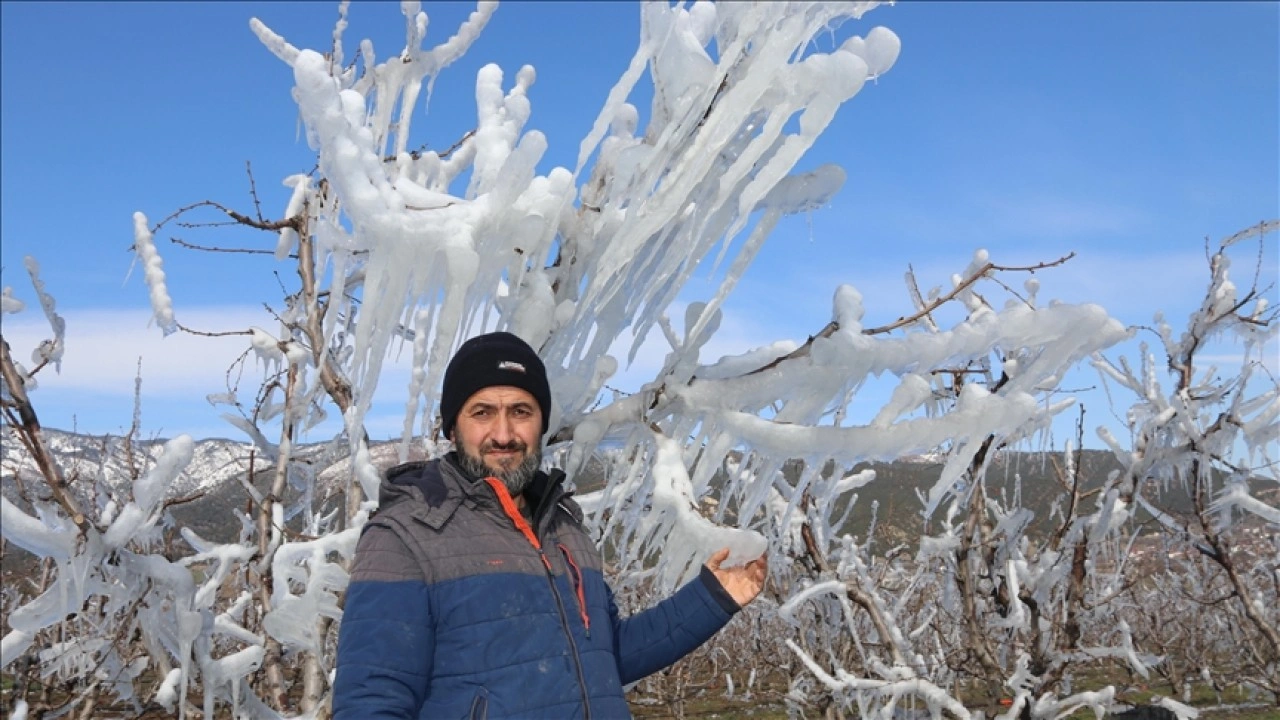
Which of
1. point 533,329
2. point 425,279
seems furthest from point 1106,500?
point 425,279

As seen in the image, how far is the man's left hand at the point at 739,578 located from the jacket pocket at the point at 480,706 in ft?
2.38

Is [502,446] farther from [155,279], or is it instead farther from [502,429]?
[155,279]

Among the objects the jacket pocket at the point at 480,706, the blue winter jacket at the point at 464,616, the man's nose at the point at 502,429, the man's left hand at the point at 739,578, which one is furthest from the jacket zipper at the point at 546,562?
the man's left hand at the point at 739,578

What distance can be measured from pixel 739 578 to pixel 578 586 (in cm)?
49

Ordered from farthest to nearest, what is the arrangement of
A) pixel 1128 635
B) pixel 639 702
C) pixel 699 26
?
1. pixel 639 702
2. pixel 1128 635
3. pixel 699 26

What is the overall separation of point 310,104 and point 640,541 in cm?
147

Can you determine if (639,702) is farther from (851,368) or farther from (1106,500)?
(851,368)

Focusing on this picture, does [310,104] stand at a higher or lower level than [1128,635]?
higher

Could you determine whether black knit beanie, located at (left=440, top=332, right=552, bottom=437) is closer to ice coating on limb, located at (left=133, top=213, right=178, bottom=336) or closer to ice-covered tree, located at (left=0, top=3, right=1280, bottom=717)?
ice-covered tree, located at (left=0, top=3, right=1280, bottom=717)

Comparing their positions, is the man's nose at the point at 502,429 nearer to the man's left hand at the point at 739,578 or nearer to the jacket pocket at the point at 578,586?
the jacket pocket at the point at 578,586

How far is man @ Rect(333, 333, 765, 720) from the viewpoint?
187 cm

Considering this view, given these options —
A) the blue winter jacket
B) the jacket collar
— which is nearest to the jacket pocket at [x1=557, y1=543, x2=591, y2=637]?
the blue winter jacket

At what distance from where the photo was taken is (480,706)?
188 centimetres

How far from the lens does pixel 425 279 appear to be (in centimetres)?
224
